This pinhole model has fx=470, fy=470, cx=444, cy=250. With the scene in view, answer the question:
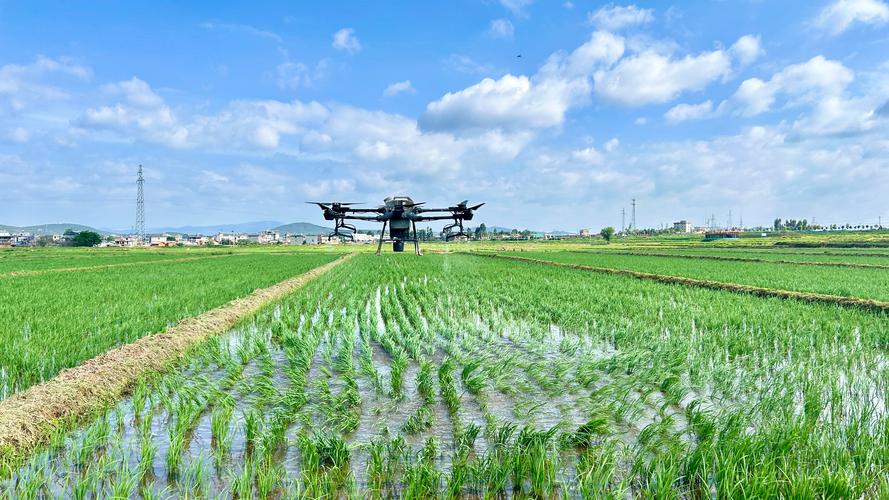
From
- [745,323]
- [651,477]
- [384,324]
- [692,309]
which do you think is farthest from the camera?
[692,309]

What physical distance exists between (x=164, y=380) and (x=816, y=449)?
627 centimetres

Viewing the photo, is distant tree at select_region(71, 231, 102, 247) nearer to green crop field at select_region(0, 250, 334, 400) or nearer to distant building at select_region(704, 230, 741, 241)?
green crop field at select_region(0, 250, 334, 400)

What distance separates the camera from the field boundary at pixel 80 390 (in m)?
3.77

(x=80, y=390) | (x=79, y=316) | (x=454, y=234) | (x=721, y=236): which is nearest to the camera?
(x=80, y=390)

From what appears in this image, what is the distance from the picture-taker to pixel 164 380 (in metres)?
5.45

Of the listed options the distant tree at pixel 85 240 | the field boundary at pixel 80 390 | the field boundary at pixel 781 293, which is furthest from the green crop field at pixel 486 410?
the distant tree at pixel 85 240

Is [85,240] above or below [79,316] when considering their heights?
above

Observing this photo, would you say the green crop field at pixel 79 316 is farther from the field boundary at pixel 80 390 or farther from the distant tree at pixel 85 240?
the distant tree at pixel 85 240

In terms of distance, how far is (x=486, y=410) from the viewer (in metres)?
4.47

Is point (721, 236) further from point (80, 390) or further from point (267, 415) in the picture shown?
point (80, 390)

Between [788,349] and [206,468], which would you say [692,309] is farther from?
[206,468]

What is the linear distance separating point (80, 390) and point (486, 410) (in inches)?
158

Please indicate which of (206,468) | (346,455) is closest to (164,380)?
(206,468)

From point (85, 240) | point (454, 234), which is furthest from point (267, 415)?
point (85, 240)
